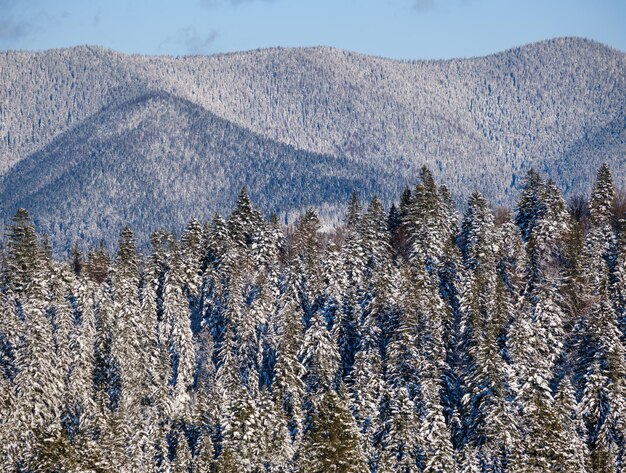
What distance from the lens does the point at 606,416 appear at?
9381 cm

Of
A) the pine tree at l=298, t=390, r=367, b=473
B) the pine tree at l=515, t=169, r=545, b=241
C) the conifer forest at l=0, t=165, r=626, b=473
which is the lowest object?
the pine tree at l=298, t=390, r=367, b=473

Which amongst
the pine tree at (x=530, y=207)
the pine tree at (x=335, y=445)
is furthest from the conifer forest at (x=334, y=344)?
the pine tree at (x=335, y=445)

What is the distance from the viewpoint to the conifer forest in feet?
292

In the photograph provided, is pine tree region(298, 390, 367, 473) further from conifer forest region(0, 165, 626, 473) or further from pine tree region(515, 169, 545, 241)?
pine tree region(515, 169, 545, 241)

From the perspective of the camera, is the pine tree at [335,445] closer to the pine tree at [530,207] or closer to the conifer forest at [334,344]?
the conifer forest at [334,344]

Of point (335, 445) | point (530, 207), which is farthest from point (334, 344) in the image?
point (335, 445)

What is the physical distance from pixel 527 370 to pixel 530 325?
8.37 m

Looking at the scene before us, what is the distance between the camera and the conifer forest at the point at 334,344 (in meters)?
88.9

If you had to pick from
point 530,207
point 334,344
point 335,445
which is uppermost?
point 530,207

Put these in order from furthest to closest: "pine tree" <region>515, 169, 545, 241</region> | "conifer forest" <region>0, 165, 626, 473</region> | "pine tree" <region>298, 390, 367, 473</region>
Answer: "pine tree" <region>515, 169, 545, 241</region>, "conifer forest" <region>0, 165, 626, 473</region>, "pine tree" <region>298, 390, 367, 473</region>

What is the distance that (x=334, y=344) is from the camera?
11200 cm

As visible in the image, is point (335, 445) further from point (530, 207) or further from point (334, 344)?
point (530, 207)

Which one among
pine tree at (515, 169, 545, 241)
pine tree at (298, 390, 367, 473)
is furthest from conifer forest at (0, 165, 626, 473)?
pine tree at (298, 390, 367, 473)

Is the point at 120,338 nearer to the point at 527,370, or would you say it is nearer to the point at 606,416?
the point at 527,370
